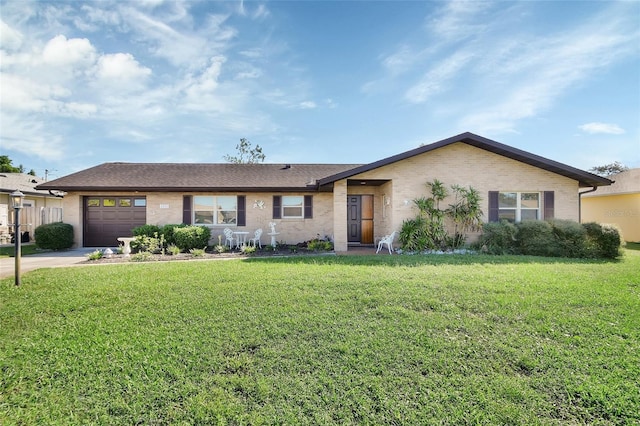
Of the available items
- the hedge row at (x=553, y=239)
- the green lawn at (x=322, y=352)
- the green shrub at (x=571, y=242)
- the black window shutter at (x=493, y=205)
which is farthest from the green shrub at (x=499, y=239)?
the green lawn at (x=322, y=352)

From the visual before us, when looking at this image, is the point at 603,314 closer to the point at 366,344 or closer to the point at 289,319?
the point at 366,344

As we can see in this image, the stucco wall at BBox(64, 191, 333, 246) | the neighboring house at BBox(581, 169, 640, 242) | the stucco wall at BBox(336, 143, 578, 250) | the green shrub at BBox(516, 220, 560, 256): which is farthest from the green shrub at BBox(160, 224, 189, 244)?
the neighboring house at BBox(581, 169, 640, 242)

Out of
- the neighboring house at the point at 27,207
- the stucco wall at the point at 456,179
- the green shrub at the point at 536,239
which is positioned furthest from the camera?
the neighboring house at the point at 27,207

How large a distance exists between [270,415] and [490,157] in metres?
12.4

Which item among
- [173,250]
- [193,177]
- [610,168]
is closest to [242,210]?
[193,177]

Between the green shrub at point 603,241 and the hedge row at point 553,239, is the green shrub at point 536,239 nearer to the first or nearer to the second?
the hedge row at point 553,239

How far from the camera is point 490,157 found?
477 inches

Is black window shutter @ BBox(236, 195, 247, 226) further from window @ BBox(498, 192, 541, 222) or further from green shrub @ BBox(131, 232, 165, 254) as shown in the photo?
window @ BBox(498, 192, 541, 222)

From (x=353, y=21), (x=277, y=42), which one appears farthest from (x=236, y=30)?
(x=353, y=21)

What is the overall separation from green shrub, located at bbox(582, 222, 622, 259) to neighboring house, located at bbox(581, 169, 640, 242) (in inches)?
316

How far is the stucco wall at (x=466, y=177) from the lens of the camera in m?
12.0

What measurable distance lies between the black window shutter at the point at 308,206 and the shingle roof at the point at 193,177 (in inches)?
28.8

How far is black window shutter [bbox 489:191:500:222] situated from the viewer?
39.6 ft

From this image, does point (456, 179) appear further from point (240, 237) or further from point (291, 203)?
point (240, 237)
